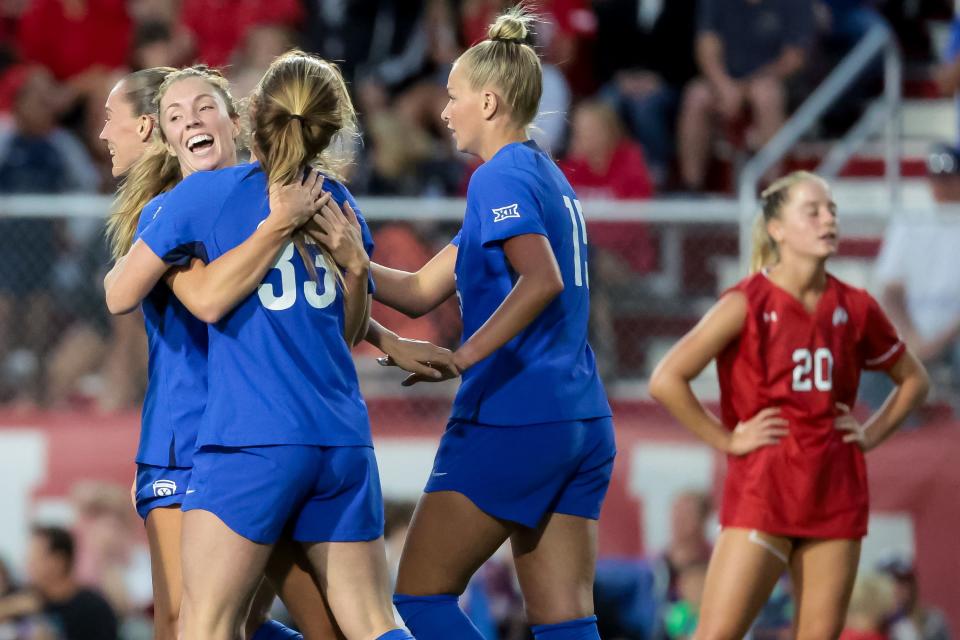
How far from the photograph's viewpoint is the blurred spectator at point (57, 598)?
7680 mm

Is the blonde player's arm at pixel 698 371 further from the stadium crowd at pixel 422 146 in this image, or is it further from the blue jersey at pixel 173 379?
the blue jersey at pixel 173 379

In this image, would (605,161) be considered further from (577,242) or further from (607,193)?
(577,242)

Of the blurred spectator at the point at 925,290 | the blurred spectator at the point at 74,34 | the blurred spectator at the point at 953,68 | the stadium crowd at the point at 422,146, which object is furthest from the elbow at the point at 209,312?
the blurred spectator at the point at 953,68

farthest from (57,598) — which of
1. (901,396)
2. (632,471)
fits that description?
(901,396)

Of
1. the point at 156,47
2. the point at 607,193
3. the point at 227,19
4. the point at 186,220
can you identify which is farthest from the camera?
the point at 227,19

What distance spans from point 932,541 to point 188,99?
5058mm

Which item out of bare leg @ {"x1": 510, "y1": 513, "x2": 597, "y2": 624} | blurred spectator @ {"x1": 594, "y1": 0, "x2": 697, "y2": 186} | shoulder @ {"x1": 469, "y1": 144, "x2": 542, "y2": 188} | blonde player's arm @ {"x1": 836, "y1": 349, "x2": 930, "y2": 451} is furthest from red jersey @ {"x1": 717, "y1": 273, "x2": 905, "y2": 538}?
blurred spectator @ {"x1": 594, "y1": 0, "x2": 697, "y2": 186}

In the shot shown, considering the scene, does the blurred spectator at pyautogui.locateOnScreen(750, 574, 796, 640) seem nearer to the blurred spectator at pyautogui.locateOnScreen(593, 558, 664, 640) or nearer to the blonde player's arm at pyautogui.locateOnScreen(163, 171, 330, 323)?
the blurred spectator at pyautogui.locateOnScreen(593, 558, 664, 640)

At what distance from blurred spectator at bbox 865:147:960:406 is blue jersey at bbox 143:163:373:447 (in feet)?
15.6

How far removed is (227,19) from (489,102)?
6.45 m

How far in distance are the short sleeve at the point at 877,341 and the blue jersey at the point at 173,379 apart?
2.77 m

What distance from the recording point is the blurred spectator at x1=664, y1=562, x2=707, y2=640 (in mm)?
7535

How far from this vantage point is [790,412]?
5641mm

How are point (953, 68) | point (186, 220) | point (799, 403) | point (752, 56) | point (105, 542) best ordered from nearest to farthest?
point (186, 220) < point (799, 403) < point (105, 542) < point (953, 68) < point (752, 56)
